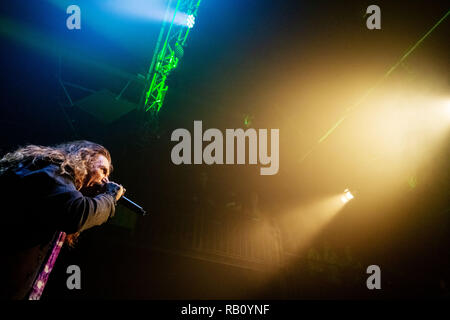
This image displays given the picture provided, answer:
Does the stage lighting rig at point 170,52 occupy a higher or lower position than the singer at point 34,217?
higher

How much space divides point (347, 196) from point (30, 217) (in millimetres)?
6957

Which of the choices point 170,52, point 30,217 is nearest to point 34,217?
point 30,217

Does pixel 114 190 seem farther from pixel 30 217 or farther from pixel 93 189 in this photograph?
pixel 30 217

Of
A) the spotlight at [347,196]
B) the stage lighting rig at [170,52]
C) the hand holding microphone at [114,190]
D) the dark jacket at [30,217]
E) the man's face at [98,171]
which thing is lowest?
the dark jacket at [30,217]

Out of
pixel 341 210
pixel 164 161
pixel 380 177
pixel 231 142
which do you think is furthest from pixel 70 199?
pixel 341 210

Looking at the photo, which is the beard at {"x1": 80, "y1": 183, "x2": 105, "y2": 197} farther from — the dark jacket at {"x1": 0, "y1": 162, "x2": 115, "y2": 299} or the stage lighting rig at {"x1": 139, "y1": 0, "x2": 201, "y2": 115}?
the stage lighting rig at {"x1": 139, "y1": 0, "x2": 201, "y2": 115}

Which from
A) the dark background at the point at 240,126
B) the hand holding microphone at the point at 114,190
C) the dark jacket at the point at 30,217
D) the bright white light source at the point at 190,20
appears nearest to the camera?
the dark jacket at the point at 30,217

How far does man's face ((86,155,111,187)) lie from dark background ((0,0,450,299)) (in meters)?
3.10

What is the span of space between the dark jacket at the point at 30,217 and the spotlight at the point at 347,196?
6.61 m

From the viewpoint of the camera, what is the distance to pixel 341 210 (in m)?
7.46

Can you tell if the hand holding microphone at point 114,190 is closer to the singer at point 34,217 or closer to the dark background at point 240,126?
the singer at point 34,217

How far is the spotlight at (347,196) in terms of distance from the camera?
664 centimetres

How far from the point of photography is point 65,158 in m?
1.56

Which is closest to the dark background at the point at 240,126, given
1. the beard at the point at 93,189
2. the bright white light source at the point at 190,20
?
the bright white light source at the point at 190,20
